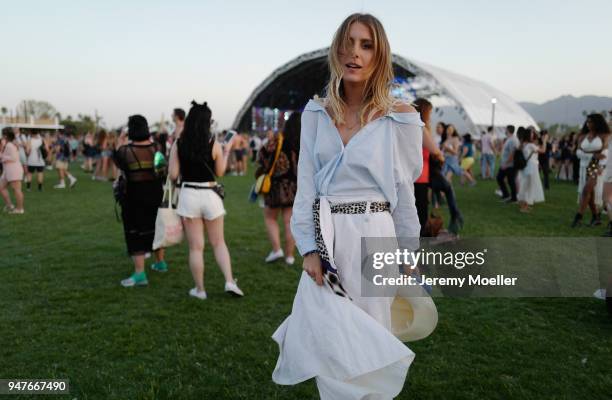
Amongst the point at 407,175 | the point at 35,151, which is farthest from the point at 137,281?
the point at 35,151

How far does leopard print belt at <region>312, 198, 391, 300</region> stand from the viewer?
1938 millimetres

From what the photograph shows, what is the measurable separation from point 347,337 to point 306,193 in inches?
24.5

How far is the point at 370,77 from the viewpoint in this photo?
6.77 ft

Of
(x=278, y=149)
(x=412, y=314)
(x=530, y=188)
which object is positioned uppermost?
(x=278, y=149)

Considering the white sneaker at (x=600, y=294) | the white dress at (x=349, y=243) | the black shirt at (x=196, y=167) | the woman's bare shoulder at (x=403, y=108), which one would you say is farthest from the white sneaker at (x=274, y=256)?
the woman's bare shoulder at (x=403, y=108)

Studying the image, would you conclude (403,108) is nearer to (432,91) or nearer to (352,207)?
(352,207)

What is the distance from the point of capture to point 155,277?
19.9ft

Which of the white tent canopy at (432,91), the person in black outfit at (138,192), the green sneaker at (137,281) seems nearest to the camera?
the person in black outfit at (138,192)

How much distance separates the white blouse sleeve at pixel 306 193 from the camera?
2.03m

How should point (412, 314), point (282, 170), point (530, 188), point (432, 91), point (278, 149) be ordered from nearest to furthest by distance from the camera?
point (412, 314) < point (278, 149) < point (282, 170) < point (530, 188) < point (432, 91)

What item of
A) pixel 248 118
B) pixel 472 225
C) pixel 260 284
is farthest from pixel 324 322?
pixel 248 118

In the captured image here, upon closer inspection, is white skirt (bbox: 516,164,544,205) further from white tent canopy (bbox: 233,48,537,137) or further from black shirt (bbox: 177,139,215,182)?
white tent canopy (bbox: 233,48,537,137)

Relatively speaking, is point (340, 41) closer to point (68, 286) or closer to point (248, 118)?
point (68, 286)

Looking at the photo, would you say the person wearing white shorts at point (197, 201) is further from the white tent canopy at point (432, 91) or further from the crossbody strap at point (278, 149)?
the white tent canopy at point (432, 91)
